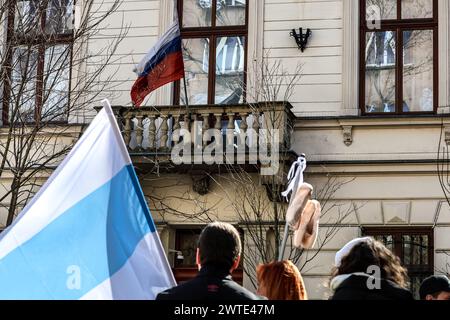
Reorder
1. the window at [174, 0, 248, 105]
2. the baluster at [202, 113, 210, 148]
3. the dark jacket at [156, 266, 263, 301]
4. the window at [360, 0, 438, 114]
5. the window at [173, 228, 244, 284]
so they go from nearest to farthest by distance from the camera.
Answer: the dark jacket at [156, 266, 263, 301] < the baluster at [202, 113, 210, 148] < the window at [360, 0, 438, 114] < the window at [173, 228, 244, 284] < the window at [174, 0, 248, 105]

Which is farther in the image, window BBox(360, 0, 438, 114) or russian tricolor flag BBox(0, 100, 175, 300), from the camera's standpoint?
window BBox(360, 0, 438, 114)

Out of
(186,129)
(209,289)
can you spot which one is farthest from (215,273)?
(186,129)

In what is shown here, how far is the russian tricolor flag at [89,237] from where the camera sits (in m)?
5.72

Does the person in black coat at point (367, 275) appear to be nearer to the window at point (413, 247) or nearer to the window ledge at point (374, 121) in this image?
the window at point (413, 247)

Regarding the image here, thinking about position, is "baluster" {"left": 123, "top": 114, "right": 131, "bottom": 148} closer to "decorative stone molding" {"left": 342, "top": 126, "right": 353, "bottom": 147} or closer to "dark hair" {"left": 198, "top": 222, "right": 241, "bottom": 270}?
"decorative stone molding" {"left": 342, "top": 126, "right": 353, "bottom": 147}

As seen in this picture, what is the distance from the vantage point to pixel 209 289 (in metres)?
5.54

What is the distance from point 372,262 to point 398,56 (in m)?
12.5

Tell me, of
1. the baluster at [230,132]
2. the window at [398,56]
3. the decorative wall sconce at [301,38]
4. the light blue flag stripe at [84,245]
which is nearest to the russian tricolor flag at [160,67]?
the baluster at [230,132]

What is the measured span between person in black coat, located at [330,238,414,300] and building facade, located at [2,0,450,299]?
10868 millimetres

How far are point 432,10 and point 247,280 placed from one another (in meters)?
5.43

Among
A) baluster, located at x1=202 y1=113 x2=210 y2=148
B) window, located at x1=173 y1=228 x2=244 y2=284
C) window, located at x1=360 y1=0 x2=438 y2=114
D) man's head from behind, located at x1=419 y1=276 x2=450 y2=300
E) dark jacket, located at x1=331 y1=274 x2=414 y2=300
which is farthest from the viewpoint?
window, located at x1=173 y1=228 x2=244 y2=284

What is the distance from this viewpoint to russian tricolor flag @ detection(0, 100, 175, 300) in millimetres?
5719

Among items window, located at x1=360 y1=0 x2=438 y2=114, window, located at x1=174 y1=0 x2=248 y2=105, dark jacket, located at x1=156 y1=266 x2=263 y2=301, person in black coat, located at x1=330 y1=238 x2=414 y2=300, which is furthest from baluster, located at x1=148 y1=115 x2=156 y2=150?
dark jacket, located at x1=156 y1=266 x2=263 y2=301
